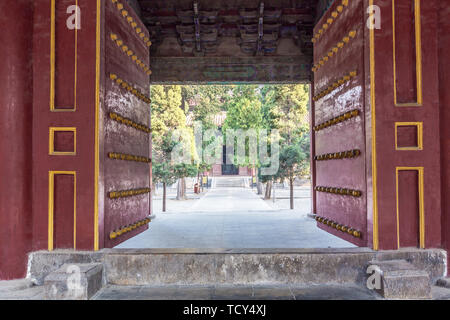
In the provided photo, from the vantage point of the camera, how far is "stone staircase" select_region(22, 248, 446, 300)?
136 inches

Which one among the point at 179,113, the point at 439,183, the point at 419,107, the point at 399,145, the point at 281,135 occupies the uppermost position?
the point at 179,113

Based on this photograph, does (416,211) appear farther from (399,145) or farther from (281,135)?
(281,135)

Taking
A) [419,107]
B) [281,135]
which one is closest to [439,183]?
[419,107]

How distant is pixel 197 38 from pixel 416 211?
16.1ft

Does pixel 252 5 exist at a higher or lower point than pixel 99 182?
higher

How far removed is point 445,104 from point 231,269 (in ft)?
10.0

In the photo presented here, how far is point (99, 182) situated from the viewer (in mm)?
3662

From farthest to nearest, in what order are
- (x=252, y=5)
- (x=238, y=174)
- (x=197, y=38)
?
(x=238, y=174)
(x=197, y=38)
(x=252, y=5)

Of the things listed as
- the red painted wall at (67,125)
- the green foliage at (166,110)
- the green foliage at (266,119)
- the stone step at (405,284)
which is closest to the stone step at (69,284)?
the red painted wall at (67,125)

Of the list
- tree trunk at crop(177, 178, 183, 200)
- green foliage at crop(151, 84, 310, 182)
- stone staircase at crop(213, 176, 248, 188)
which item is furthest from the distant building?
tree trunk at crop(177, 178, 183, 200)

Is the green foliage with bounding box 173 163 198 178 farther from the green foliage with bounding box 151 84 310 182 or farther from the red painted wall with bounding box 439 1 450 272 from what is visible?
the red painted wall with bounding box 439 1 450 272

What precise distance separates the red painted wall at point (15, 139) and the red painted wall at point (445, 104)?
4.65 m

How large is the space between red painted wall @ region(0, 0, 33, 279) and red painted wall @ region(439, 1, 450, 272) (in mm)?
4650

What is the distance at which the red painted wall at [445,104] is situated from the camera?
3643 millimetres
